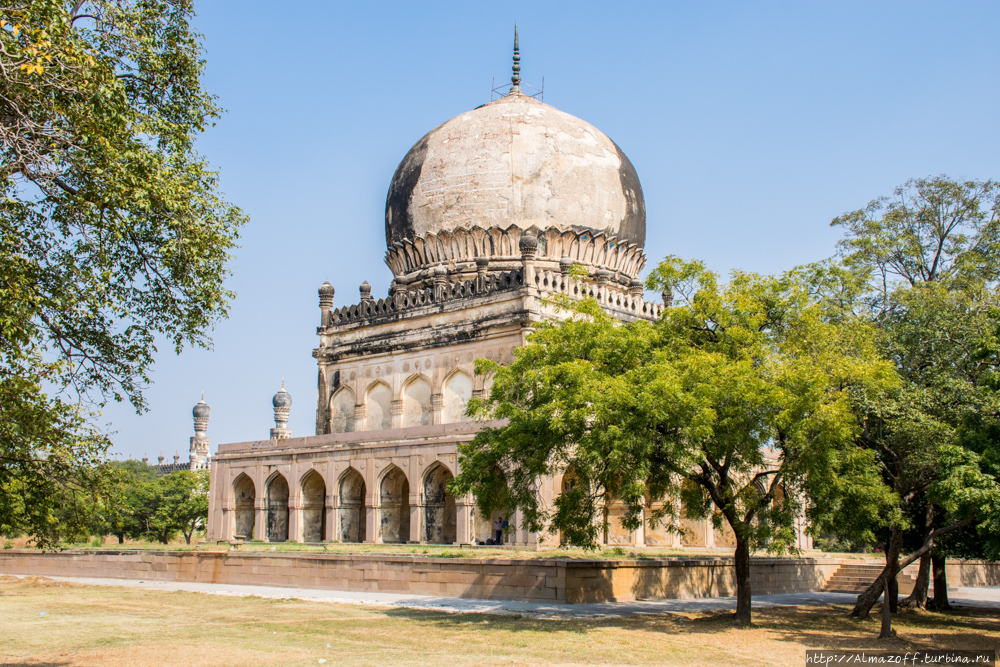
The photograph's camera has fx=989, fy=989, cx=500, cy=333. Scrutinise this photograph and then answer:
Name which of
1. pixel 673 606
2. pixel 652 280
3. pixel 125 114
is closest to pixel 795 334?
pixel 652 280

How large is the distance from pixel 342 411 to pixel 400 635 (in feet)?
51.9

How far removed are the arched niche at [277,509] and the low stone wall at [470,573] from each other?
397 cm

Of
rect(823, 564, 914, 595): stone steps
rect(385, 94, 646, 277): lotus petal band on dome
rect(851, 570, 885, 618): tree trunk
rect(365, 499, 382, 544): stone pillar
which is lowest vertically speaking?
rect(823, 564, 914, 595): stone steps

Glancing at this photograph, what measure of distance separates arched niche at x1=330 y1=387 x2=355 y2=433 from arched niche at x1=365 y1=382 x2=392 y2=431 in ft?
2.14

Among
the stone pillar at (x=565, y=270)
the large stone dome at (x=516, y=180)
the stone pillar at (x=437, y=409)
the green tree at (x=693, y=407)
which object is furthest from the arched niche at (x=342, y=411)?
the green tree at (x=693, y=407)

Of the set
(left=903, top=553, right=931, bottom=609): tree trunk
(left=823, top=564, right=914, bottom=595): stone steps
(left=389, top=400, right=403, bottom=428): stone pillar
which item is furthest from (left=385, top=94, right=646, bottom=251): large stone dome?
(left=903, top=553, right=931, bottom=609): tree trunk

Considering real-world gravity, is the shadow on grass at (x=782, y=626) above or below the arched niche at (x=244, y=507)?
below

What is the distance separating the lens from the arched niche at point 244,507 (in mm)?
26188

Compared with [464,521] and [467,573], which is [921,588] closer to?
[467,573]

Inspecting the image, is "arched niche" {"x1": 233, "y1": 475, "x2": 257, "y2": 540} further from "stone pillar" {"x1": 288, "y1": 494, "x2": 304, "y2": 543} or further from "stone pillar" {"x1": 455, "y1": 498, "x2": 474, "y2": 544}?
"stone pillar" {"x1": 455, "y1": 498, "x2": 474, "y2": 544}

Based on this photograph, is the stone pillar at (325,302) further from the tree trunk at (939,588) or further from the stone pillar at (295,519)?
the tree trunk at (939,588)

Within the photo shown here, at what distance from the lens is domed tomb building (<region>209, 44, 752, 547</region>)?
23141mm

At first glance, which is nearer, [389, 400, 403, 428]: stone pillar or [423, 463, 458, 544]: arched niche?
[423, 463, 458, 544]: arched niche

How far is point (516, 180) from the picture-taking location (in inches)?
1062
